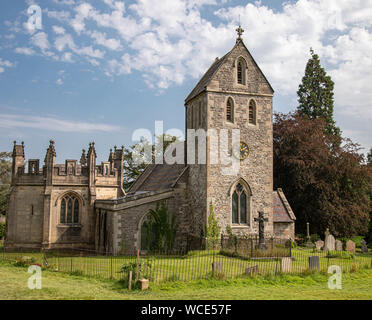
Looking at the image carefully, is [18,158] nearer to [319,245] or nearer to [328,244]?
[319,245]

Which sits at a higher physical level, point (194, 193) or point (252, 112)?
point (252, 112)

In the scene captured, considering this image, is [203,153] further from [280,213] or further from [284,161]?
[284,161]

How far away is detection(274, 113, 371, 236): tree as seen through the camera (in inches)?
1307

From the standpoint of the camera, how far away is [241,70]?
26062 millimetres

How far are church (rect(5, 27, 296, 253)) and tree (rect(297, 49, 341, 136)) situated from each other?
54.9 feet

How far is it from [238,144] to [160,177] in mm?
9555

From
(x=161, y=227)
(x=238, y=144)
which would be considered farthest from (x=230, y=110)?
(x=161, y=227)

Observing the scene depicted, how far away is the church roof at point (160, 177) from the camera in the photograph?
2870cm

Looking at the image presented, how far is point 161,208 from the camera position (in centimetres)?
2559

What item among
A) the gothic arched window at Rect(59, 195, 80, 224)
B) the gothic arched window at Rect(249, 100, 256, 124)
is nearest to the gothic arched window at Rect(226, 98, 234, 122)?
the gothic arched window at Rect(249, 100, 256, 124)

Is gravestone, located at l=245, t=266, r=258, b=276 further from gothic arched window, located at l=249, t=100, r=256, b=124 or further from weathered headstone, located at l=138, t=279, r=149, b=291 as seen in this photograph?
gothic arched window, located at l=249, t=100, r=256, b=124

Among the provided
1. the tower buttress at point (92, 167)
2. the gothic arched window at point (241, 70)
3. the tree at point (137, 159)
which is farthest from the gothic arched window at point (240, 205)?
the tree at point (137, 159)

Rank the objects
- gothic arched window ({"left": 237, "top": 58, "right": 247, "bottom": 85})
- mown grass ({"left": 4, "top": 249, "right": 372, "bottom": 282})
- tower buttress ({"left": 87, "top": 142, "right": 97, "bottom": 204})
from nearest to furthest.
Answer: mown grass ({"left": 4, "top": 249, "right": 372, "bottom": 282}) < gothic arched window ({"left": 237, "top": 58, "right": 247, "bottom": 85}) < tower buttress ({"left": 87, "top": 142, "right": 97, "bottom": 204})
